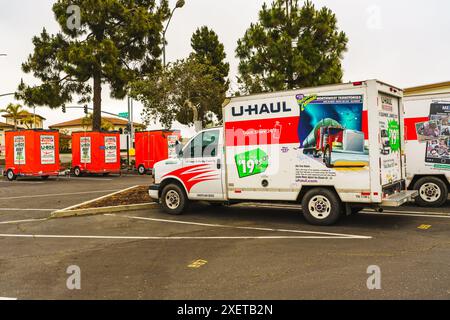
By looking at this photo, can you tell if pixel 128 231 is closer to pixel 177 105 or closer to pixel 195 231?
pixel 195 231

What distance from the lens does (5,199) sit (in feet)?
51.9

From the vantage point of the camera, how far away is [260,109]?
31.6 feet

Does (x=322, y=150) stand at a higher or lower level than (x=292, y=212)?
higher

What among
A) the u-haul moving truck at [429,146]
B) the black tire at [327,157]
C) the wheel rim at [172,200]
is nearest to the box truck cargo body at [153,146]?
the wheel rim at [172,200]

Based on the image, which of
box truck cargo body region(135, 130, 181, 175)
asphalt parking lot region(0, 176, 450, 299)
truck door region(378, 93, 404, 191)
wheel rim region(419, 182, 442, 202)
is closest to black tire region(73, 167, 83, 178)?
box truck cargo body region(135, 130, 181, 175)

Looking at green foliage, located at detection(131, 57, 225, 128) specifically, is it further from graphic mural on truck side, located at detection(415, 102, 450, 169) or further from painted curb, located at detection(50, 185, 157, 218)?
graphic mural on truck side, located at detection(415, 102, 450, 169)

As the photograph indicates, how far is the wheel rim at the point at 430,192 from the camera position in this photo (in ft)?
37.0

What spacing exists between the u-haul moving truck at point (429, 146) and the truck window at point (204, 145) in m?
5.19

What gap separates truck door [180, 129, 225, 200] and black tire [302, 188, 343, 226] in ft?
7.01

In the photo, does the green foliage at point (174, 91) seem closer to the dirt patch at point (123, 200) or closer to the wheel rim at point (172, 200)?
the dirt patch at point (123, 200)

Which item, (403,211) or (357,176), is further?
(403,211)
